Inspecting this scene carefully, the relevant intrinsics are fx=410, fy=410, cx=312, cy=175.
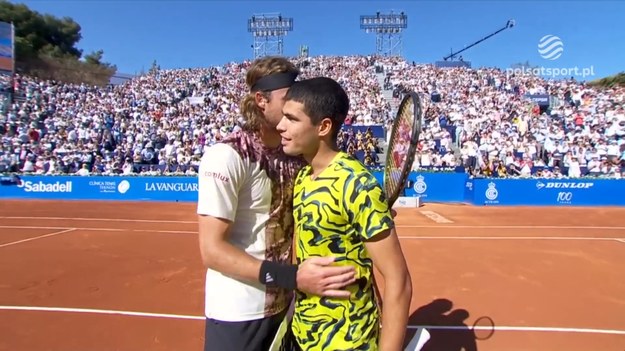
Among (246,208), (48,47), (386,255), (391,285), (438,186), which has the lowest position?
(438,186)

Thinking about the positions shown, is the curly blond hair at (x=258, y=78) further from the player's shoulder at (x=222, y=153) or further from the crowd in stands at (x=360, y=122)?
the crowd in stands at (x=360, y=122)

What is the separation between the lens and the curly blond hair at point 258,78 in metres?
2.20

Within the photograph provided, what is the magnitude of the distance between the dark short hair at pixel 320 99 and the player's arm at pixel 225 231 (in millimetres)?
454

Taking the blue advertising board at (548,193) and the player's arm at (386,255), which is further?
the blue advertising board at (548,193)

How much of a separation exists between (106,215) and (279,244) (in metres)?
13.8

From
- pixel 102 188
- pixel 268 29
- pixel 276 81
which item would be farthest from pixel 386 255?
pixel 268 29

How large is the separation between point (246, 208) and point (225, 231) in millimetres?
190

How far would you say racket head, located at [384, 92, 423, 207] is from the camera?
195 cm

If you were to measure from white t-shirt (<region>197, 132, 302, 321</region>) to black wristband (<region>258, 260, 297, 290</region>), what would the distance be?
17 cm

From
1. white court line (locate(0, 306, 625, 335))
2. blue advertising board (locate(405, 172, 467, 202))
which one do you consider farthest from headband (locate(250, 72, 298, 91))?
blue advertising board (locate(405, 172, 467, 202))

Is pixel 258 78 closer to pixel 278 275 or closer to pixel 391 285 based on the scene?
pixel 278 275

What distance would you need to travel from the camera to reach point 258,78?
87.7 inches

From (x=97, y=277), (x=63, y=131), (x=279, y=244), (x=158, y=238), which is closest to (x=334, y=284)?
(x=279, y=244)

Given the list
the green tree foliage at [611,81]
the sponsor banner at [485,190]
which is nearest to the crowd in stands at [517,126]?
the sponsor banner at [485,190]
